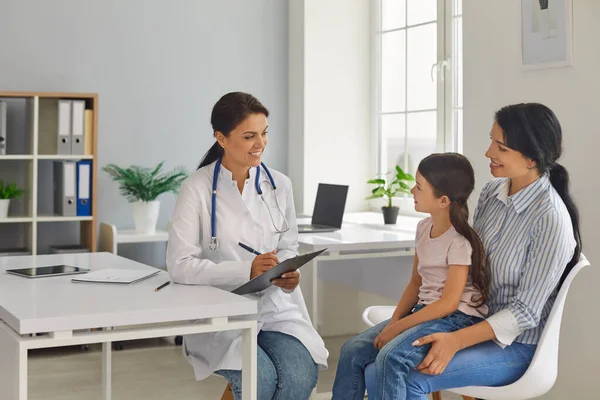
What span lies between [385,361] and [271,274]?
15.1 inches

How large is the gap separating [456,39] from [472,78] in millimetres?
703

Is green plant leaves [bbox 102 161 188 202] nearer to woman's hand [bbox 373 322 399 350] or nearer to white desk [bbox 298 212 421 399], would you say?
white desk [bbox 298 212 421 399]

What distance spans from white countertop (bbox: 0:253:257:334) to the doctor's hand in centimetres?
16

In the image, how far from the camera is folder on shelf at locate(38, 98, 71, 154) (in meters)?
4.20

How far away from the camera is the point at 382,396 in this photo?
2162 mm

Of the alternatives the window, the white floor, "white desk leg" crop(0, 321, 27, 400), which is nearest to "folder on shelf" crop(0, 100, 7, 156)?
the white floor

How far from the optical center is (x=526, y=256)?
2.25 meters

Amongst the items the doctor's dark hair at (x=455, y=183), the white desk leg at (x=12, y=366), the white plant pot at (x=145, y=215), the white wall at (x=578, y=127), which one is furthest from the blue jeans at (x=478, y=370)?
the white plant pot at (x=145, y=215)

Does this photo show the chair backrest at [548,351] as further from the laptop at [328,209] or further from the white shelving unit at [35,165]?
the white shelving unit at [35,165]

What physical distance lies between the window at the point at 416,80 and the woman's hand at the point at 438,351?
2.11 metres

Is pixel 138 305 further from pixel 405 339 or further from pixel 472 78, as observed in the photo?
pixel 472 78

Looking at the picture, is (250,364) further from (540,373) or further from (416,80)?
(416,80)

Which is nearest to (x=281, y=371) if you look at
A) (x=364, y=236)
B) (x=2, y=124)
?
(x=364, y=236)

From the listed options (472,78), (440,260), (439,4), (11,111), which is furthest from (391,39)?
(440,260)
